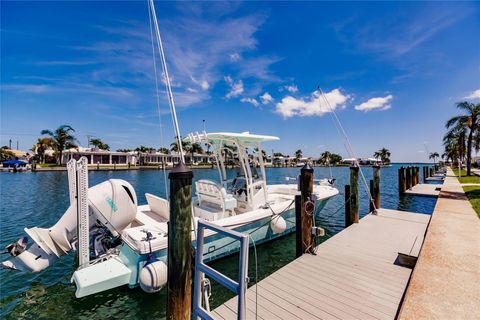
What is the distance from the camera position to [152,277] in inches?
182

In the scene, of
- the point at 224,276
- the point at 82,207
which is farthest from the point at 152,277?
the point at 224,276

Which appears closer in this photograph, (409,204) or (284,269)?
(284,269)

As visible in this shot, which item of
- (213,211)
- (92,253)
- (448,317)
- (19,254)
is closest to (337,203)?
(213,211)

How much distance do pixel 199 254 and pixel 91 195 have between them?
3753 mm

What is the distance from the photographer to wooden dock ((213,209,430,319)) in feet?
12.3

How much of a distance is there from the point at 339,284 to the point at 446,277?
1.89 m

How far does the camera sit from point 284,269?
5.21 m

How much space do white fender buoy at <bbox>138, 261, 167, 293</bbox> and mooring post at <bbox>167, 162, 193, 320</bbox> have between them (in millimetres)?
1348

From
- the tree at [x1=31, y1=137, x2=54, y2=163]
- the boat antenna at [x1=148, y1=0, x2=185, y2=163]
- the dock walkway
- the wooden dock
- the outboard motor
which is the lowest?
the wooden dock

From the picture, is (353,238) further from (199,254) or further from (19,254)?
(19,254)

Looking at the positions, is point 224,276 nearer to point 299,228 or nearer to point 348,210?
point 299,228

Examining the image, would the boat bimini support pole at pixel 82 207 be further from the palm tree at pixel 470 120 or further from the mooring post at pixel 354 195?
the palm tree at pixel 470 120

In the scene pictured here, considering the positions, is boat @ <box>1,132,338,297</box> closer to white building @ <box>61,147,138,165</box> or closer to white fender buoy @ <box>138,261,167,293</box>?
white fender buoy @ <box>138,261,167,293</box>

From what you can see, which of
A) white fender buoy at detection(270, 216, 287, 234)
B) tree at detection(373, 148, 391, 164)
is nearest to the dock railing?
white fender buoy at detection(270, 216, 287, 234)
